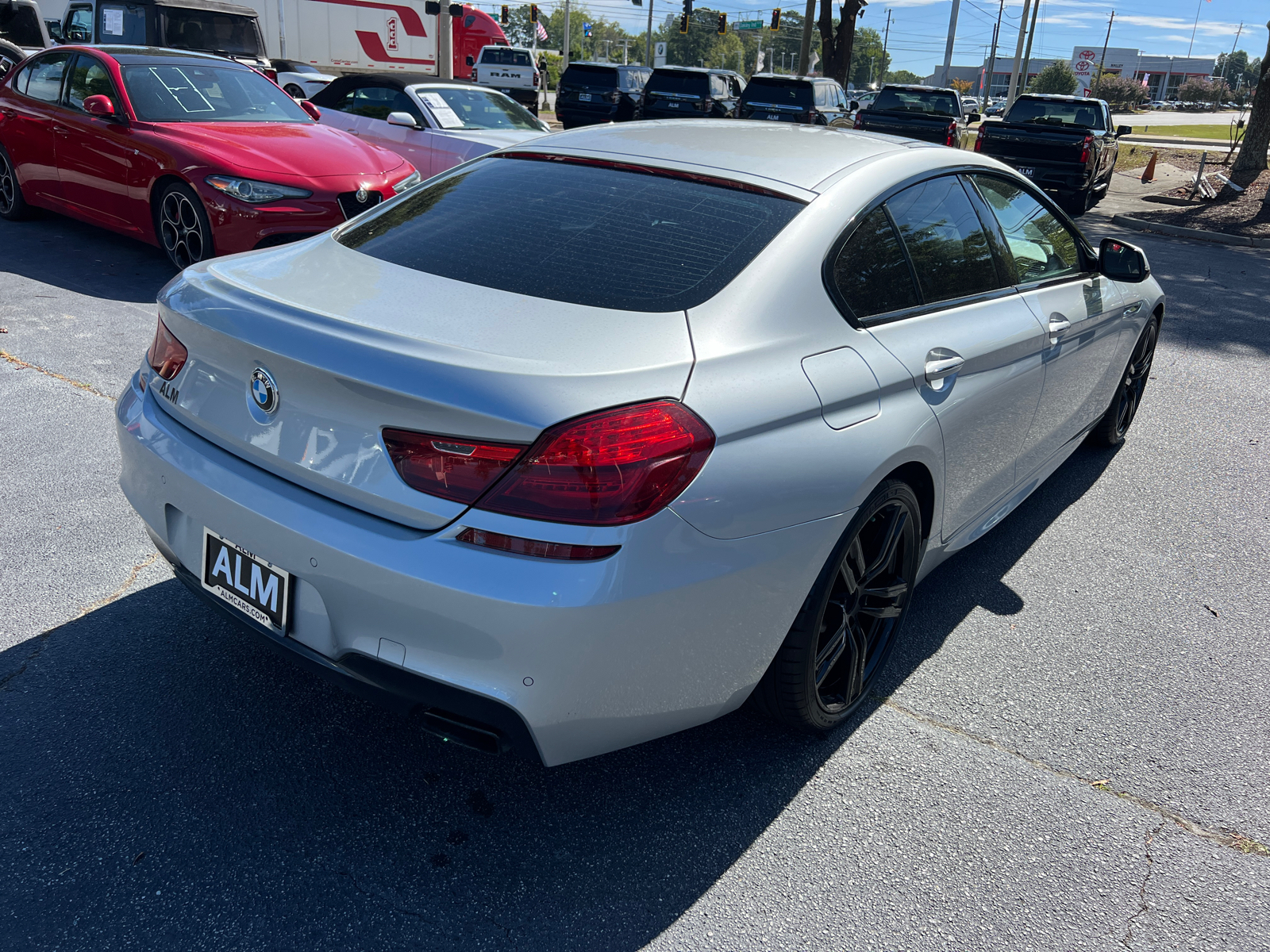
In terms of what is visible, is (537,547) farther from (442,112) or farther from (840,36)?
(840,36)

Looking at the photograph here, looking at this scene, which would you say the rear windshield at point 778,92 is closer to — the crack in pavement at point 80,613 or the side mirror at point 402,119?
the side mirror at point 402,119

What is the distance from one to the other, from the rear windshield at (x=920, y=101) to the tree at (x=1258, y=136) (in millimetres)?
5027

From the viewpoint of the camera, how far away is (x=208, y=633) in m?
3.01

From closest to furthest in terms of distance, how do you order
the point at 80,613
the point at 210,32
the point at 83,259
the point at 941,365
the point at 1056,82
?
1. the point at 941,365
2. the point at 80,613
3. the point at 83,259
4. the point at 210,32
5. the point at 1056,82

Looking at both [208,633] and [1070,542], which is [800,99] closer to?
[1070,542]

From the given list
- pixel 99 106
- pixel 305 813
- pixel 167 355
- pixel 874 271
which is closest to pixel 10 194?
pixel 99 106

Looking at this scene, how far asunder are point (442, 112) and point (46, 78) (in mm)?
3511

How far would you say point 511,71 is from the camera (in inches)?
1184

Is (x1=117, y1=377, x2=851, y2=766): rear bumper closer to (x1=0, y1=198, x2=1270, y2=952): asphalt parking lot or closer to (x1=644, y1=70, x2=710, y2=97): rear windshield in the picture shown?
(x1=0, y1=198, x2=1270, y2=952): asphalt parking lot

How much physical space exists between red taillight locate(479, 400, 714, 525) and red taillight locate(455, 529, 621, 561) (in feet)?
0.15

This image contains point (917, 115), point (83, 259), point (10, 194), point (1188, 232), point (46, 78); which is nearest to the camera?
point (83, 259)

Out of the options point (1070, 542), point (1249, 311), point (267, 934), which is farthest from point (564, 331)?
point (1249, 311)

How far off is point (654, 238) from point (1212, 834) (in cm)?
208

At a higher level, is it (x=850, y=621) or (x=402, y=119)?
(x=402, y=119)
